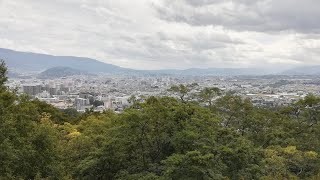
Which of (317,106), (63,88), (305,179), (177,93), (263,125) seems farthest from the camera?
(63,88)

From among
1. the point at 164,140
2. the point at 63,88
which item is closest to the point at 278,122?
the point at 164,140

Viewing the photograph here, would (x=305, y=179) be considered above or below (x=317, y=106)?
below

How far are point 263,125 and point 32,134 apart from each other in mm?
16564

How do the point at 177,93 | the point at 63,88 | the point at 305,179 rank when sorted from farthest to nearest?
the point at 63,88 → the point at 177,93 → the point at 305,179

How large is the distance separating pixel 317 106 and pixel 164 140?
55.3ft

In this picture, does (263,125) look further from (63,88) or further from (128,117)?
(63,88)

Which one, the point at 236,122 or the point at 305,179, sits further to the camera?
the point at 236,122

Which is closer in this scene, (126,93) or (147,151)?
(147,151)

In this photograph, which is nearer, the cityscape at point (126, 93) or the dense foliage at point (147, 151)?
the dense foliage at point (147, 151)

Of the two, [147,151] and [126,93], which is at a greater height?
[147,151]

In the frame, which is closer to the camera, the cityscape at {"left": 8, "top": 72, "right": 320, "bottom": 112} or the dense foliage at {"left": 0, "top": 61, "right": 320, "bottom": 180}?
the dense foliage at {"left": 0, "top": 61, "right": 320, "bottom": 180}

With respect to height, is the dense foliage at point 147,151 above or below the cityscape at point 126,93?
above

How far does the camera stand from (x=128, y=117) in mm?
15570

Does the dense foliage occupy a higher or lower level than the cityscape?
higher
